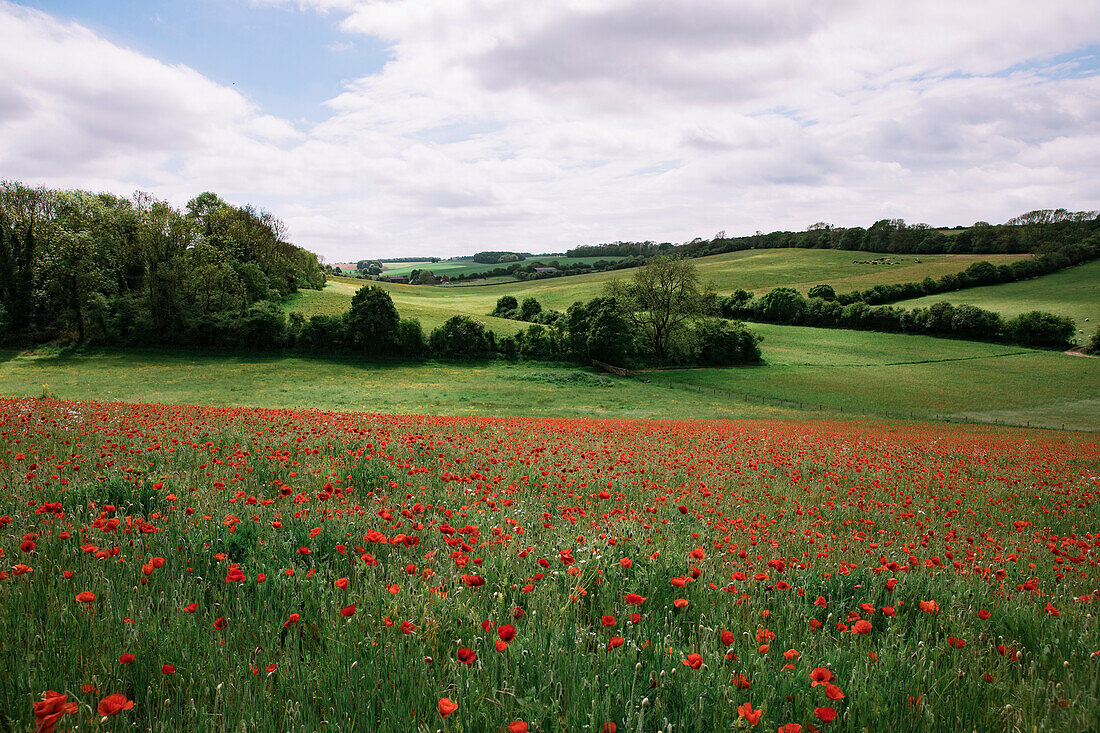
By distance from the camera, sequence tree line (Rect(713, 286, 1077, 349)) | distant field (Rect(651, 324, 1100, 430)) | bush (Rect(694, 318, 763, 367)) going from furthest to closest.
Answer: tree line (Rect(713, 286, 1077, 349)) < bush (Rect(694, 318, 763, 367)) < distant field (Rect(651, 324, 1100, 430))

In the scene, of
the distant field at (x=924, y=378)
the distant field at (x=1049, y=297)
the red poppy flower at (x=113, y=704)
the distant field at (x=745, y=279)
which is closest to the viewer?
the red poppy flower at (x=113, y=704)

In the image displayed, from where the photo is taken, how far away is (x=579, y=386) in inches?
1826

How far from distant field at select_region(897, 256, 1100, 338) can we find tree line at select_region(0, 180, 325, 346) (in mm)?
97916

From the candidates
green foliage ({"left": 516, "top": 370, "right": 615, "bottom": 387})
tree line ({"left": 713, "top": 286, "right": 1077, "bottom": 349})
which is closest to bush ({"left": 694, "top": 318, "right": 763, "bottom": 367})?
tree line ({"left": 713, "top": 286, "right": 1077, "bottom": 349})

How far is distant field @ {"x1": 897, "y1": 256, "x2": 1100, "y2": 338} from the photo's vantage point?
238ft

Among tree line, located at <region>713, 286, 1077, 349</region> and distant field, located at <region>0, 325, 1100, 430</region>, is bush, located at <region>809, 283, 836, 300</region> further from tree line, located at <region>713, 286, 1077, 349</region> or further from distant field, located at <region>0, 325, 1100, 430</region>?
distant field, located at <region>0, 325, 1100, 430</region>

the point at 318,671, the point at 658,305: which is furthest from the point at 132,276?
the point at 318,671

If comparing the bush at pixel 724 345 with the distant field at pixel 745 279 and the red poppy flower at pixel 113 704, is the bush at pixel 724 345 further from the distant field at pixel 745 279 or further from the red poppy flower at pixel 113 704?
the red poppy flower at pixel 113 704

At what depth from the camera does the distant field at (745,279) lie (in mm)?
95188

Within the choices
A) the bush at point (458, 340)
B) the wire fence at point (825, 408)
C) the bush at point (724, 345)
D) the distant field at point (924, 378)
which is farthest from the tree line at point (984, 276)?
the bush at point (458, 340)

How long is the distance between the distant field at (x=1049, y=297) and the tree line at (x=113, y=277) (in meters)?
97.9

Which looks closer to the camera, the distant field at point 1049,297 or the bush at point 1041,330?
the bush at point 1041,330

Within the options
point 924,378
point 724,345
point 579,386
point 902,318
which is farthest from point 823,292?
point 579,386

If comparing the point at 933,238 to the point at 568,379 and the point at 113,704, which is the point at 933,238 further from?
the point at 113,704
